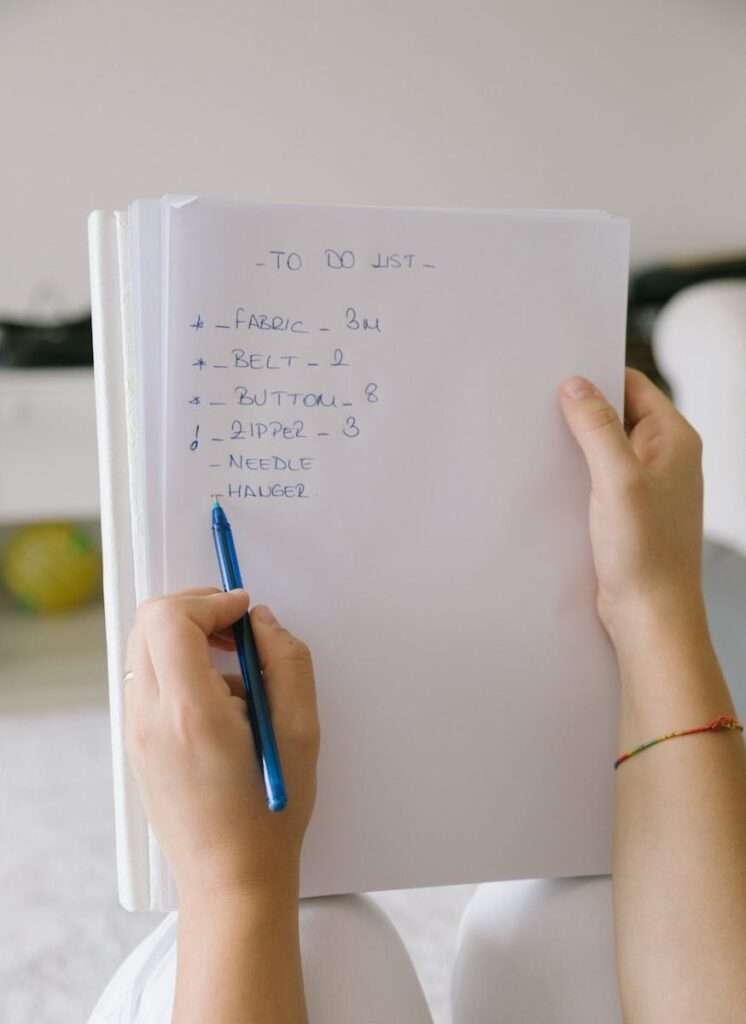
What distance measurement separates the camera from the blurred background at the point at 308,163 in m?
1.32

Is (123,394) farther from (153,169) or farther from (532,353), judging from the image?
(153,169)

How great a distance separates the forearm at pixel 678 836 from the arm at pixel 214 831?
180 millimetres

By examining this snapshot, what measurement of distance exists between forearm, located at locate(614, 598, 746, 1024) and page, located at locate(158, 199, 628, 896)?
0.16ft

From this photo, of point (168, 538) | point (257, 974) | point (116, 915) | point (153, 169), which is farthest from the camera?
point (153, 169)

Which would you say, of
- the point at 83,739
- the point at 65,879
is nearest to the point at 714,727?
the point at 65,879

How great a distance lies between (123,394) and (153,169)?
3.19 feet

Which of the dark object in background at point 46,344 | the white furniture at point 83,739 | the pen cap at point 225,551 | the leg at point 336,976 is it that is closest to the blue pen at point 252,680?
the pen cap at point 225,551

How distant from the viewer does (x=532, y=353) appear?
591mm

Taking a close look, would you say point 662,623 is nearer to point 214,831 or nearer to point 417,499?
point 417,499

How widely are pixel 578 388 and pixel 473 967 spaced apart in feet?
1.13

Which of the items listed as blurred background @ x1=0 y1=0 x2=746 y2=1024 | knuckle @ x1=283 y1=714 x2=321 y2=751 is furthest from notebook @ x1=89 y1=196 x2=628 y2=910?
blurred background @ x1=0 y1=0 x2=746 y2=1024

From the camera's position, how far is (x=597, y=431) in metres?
0.58

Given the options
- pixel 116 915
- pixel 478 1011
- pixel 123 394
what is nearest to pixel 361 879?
pixel 478 1011

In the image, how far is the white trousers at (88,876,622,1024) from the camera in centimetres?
51
